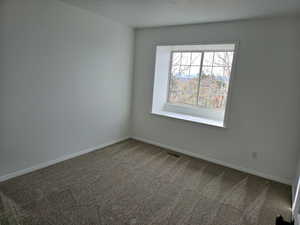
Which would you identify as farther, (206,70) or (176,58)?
(176,58)

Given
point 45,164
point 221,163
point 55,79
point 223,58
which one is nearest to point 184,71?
point 223,58

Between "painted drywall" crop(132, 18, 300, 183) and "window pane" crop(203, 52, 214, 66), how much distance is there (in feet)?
2.06

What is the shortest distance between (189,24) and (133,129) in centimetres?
250

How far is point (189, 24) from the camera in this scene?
3457mm

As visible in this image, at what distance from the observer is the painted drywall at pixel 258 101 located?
276 cm

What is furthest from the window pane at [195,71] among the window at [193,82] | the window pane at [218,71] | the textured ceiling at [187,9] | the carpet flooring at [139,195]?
the carpet flooring at [139,195]

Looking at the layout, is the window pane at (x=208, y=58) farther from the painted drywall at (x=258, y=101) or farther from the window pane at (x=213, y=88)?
the painted drywall at (x=258, y=101)

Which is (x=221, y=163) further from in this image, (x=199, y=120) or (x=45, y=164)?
(x=45, y=164)

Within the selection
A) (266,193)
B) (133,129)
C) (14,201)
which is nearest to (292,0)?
(266,193)

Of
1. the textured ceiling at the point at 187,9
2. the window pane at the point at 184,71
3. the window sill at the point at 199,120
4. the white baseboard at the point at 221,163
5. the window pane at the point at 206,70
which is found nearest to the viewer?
the textured ceiling at the point at 187,9

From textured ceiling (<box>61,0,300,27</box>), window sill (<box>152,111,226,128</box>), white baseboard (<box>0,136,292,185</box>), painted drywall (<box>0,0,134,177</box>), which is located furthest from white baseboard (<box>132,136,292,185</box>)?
textured ceiling (<box>61,0,300,27</box>)

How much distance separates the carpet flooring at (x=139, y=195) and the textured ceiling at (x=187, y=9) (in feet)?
7.89

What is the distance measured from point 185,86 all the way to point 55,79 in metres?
2.60

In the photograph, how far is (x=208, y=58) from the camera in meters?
3.96
